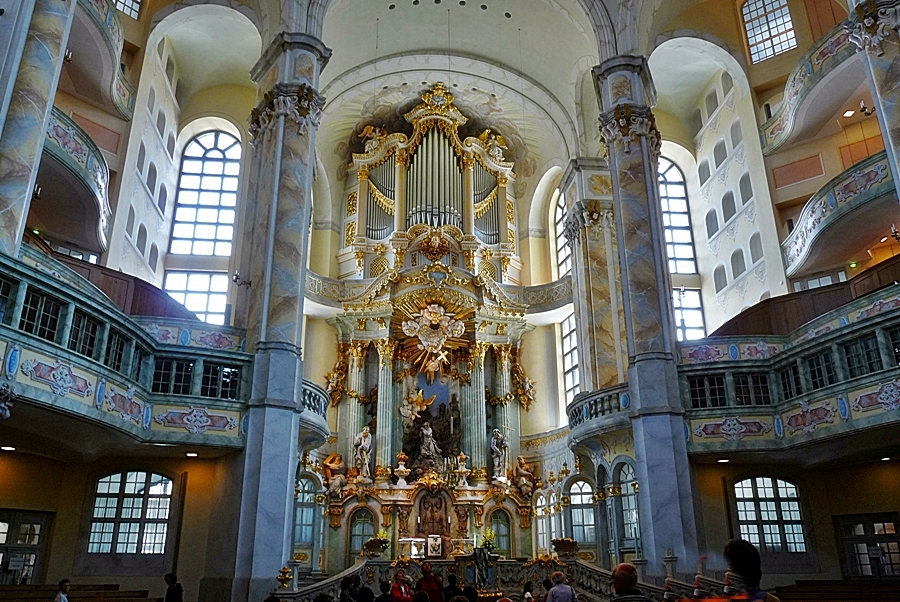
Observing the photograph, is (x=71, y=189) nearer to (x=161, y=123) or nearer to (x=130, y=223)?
(x=130, y=223)

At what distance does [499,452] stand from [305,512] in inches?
315

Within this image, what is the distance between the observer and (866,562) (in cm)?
1902

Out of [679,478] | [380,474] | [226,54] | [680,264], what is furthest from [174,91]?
[679,478]

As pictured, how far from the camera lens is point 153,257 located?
87.5 feet

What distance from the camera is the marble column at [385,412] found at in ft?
95.1

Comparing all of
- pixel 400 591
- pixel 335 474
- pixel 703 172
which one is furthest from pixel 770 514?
pixel 335 474

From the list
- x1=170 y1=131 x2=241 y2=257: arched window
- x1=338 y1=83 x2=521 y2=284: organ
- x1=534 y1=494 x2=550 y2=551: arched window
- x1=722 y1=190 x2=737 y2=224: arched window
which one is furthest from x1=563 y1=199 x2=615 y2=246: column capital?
x1=170 y1=131 x2=241 y2=257: arched window

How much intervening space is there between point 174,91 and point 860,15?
75.5 ft

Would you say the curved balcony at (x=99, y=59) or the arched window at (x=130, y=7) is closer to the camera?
the curved balcony at (x=99, y=59)

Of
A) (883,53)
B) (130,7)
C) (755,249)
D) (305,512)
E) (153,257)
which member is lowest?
(305,512)

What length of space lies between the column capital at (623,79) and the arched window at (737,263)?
756cm

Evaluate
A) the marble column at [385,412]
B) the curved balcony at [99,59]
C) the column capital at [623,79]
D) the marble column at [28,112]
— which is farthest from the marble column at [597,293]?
the marble column at [28,112]

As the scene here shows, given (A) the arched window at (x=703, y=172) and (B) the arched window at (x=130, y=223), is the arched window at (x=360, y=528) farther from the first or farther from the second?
(A) the arched window at (x=703, y=172)

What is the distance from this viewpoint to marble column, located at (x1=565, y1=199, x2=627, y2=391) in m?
24.5
